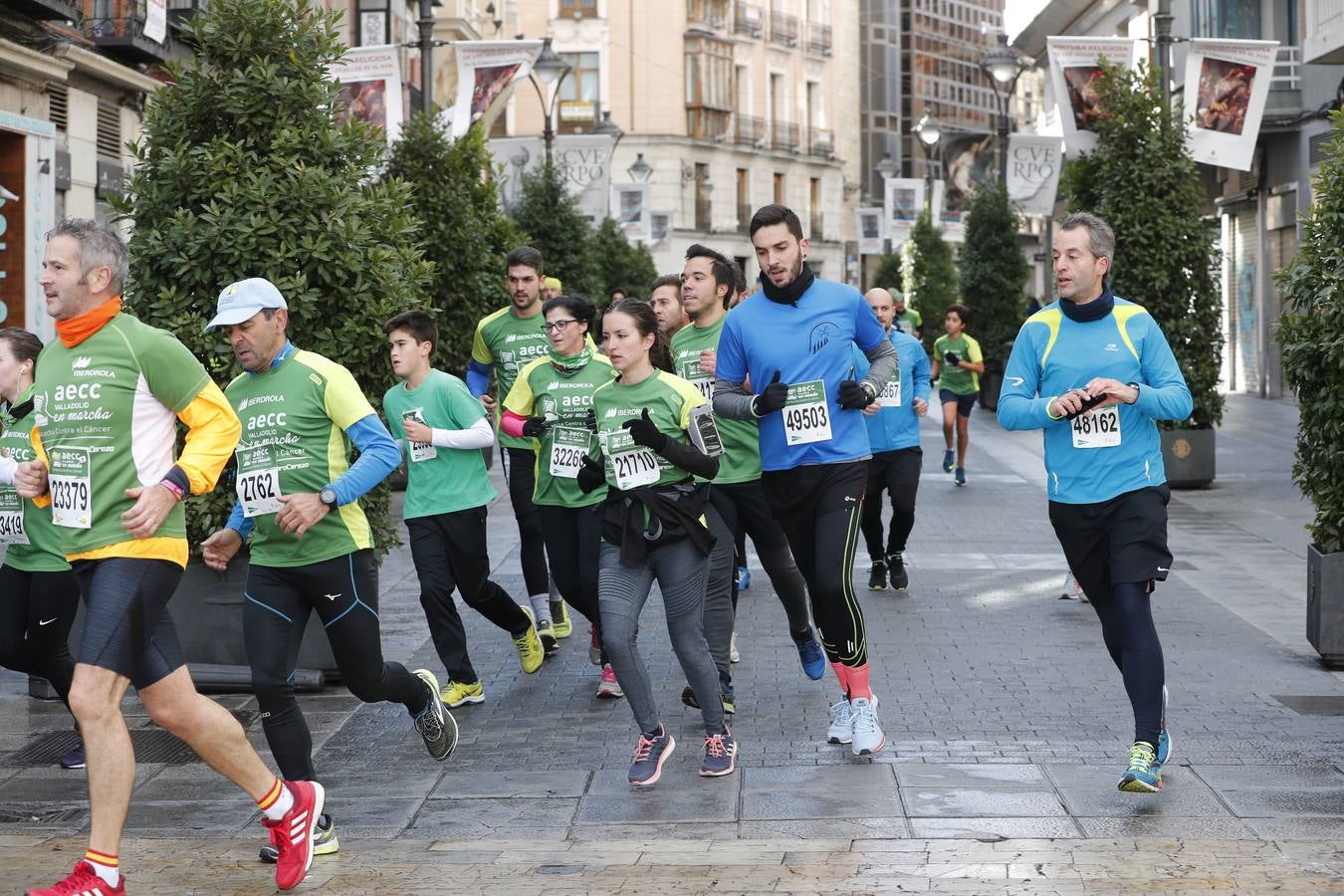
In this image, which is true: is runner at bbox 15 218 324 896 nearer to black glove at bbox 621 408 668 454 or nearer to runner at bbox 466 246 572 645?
black glove at bbox 621 408 668 454

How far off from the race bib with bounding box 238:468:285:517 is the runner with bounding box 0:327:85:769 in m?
1.19

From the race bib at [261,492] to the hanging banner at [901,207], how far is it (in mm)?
49326

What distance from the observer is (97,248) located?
5.55 m

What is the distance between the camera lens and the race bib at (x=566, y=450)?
28.5 ft

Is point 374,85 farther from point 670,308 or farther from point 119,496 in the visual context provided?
point 119,496

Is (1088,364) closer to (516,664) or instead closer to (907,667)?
(907,667)

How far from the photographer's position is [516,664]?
31.6 feet

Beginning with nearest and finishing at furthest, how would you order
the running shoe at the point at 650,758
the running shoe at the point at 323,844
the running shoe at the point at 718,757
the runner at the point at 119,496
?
1. the runner at the point at 119,496
2. the running shoe at the point at 323,844
3. the running shoe at the point at 650,758
4. the running shoe at the point at 718,757

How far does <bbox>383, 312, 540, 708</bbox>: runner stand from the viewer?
8484mm

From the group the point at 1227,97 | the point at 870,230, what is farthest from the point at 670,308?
the point at 870,230

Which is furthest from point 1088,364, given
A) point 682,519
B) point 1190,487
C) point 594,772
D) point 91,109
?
point 91,109

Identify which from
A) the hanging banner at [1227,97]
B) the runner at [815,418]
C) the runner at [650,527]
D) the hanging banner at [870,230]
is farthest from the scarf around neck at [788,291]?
the hanging banner at [870,230]

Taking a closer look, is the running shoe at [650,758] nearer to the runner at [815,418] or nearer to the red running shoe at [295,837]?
the runner at [815,418]

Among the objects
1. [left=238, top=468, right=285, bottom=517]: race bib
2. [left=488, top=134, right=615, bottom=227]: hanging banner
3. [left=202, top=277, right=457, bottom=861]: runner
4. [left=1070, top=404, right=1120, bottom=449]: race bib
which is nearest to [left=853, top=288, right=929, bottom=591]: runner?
[left=1070, top=404, right=1120, bottom=449]: race bib
